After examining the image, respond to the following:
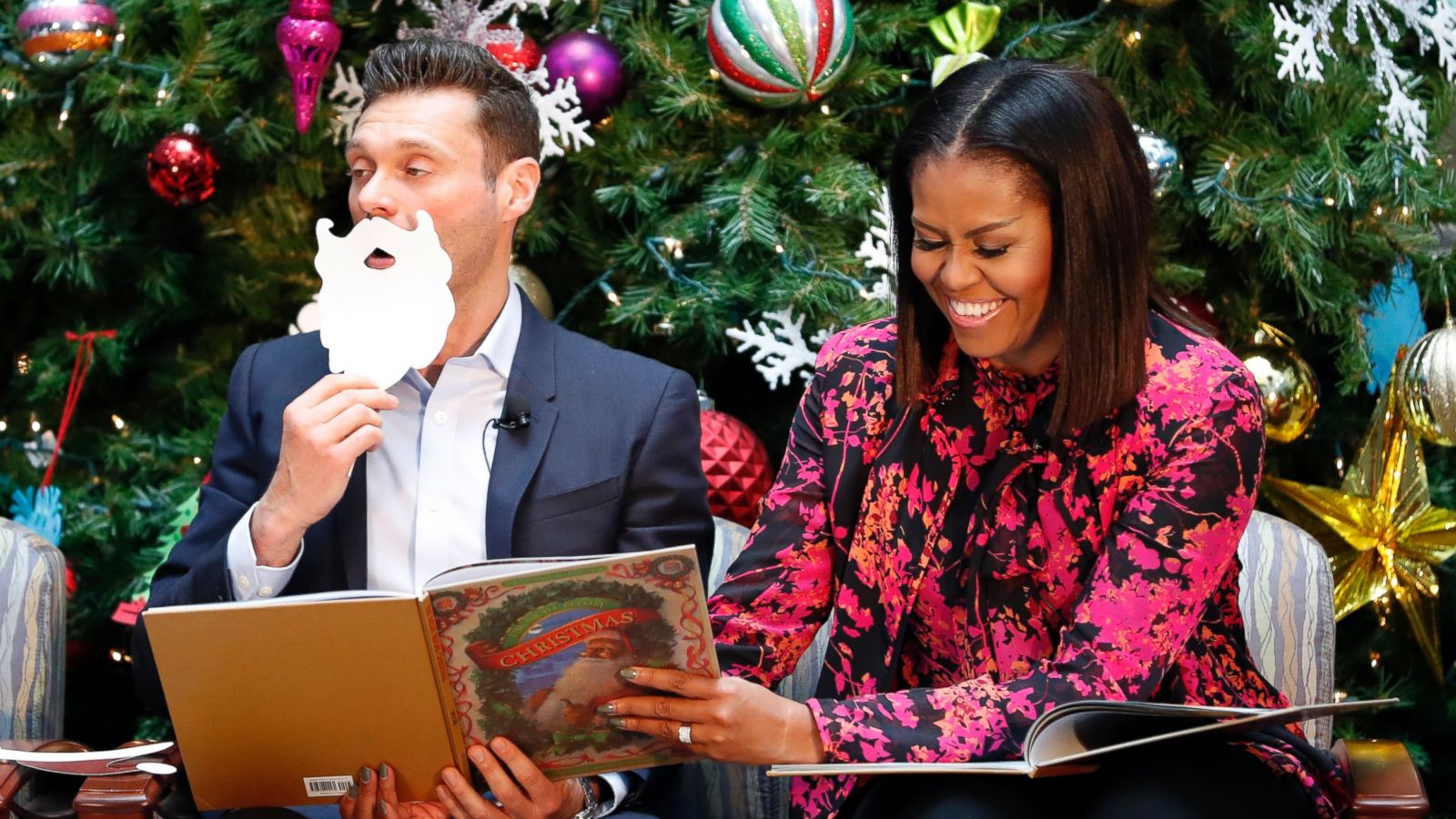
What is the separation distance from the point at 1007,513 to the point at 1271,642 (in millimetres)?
574

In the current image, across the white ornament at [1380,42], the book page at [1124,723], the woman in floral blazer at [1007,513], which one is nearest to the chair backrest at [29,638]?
the woman in floral blazer at [1007,513]

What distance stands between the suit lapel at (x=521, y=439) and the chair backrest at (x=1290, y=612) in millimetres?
1039

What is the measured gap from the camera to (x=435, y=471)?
6.94 ft

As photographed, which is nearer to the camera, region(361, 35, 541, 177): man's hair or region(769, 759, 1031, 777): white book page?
region(769, 759, 1031, 777): white book page

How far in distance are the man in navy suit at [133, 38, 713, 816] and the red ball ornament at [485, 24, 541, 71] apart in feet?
1.51

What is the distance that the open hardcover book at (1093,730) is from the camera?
Result: 1.60 meters

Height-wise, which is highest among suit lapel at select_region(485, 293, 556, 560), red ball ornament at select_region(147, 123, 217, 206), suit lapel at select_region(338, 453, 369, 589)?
red ball ornament at select_region(147, 123, 217, 206)

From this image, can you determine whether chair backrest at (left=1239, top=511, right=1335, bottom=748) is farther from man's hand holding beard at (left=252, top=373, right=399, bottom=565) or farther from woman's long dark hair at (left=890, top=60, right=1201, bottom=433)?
man's hand holding beard at (left=252, top=373, right=399, bottom=565)

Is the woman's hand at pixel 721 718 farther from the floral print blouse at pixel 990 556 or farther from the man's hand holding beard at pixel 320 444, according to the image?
the man's hand holding beard at pixel 320 444

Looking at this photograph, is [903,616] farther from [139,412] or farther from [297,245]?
[139,412]

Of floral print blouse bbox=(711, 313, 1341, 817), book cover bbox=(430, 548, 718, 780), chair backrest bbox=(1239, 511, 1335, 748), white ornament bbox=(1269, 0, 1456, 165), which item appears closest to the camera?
book cover bbox=(430, 548, 718, 780)

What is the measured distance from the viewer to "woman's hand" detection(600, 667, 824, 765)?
5.58 ft

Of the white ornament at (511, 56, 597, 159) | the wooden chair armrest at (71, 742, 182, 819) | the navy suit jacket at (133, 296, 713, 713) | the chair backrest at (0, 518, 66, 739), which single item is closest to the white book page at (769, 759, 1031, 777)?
the navy suit jacket at (133, 296, 713, 713)

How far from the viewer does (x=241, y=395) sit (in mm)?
2176
